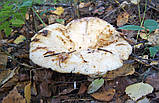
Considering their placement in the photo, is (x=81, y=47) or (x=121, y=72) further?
(x=81, y=47)

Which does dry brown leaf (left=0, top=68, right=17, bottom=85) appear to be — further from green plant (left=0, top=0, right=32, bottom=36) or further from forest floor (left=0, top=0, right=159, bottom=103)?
green plant (left=0, top=0, right=32, bottom=36)

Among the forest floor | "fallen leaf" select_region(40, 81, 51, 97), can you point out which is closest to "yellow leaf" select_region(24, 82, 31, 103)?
the forest floor

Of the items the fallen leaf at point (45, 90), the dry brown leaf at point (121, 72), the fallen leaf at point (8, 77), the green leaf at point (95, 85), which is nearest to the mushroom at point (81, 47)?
the green leaf at point (95, 85)

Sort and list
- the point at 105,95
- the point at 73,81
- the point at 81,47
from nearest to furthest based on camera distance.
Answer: the point at 105,95 → the point at 73,81 → the point at 81,47

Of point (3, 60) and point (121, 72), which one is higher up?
point (3, 60)

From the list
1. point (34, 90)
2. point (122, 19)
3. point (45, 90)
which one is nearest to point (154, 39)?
point (122, 19)

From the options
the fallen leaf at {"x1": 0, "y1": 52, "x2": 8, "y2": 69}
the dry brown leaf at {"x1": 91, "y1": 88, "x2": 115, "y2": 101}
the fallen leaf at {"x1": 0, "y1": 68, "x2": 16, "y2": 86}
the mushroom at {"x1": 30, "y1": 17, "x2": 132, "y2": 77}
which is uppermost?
the mushroom at {"x1": 30, "y1": 17, "x2": 132, "y2": 77}

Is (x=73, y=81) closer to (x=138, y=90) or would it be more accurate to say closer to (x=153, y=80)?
(x=138, y=90)
